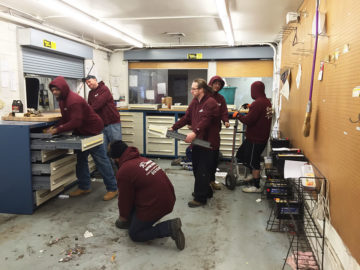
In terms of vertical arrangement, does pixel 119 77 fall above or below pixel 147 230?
above

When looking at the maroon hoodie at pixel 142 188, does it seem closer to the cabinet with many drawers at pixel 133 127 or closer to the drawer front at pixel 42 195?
the drawer front at pixel 42 195

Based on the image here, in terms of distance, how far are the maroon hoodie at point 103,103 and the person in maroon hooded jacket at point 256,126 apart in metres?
1.70

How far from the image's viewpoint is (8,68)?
11.4 feet

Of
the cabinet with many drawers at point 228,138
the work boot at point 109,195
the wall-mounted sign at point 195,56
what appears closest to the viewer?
the work boot at point 109,195

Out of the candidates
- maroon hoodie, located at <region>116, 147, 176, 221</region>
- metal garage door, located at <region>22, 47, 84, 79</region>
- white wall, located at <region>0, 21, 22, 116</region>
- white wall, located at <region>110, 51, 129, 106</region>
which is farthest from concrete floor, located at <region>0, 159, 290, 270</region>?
white wall, located at <region>110, 51, 129, 106</region>

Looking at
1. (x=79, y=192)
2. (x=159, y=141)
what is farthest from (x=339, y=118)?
(x=159, y=141)

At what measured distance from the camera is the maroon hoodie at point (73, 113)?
3.01m

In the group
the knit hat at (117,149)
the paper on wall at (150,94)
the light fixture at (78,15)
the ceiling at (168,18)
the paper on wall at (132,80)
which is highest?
the ceiling at (168,18)

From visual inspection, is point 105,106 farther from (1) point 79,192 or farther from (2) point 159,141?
(2) point 159,141

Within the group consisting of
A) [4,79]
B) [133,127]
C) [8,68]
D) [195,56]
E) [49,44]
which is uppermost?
[195,56]

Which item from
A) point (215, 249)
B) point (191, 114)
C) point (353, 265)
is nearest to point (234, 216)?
point (215, 249)

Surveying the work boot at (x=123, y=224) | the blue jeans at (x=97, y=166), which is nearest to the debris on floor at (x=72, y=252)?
the work boot at (x=123, y=224)

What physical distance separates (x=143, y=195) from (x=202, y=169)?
3.36 ft

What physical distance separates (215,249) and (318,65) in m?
1.74
